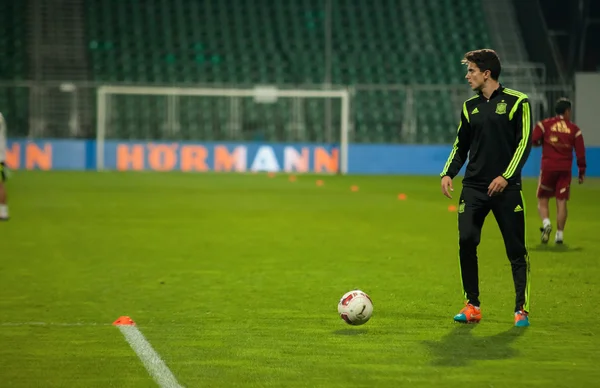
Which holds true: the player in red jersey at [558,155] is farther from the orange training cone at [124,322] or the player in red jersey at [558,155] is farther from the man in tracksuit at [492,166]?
the orange training cone at [124,322]

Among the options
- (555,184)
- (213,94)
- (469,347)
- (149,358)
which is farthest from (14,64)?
(469,347)

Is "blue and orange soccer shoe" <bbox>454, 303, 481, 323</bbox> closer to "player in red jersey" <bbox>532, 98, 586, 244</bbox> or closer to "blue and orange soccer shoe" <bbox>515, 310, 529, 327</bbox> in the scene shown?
"blue and orange soccer shoe" <bbox>515, 310, 529, 327</bbox>

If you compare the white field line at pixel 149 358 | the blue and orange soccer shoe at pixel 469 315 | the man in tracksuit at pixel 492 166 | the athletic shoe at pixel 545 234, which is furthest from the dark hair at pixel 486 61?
the athletic shoe at pixel 545 234

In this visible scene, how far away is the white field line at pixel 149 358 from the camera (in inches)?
253

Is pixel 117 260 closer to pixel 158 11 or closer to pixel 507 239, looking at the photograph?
pixel 507 239

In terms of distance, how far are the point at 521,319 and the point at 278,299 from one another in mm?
2359

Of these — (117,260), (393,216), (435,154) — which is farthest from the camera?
(435,154)

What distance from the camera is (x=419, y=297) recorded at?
1001 centimetres

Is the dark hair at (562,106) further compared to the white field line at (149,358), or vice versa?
the dark hair at (562,106)

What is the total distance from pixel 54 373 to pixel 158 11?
1524 inches

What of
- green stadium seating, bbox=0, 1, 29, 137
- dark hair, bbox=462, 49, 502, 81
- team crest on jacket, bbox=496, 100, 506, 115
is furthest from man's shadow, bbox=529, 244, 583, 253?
green stadium seating, bbox=0, 1, 29, 137

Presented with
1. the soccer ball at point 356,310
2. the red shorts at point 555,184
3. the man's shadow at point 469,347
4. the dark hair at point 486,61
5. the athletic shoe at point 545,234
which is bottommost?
the athletic shoe at point 545,234

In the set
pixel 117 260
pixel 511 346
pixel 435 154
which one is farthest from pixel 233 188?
pixel 511 346

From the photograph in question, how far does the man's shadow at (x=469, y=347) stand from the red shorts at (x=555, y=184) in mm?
6934
